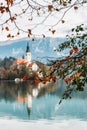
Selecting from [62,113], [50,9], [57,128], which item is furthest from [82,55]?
[62,113]

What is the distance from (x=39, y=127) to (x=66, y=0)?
18.7m

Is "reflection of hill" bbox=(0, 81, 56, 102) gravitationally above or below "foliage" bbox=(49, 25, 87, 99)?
below

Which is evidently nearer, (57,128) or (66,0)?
(66,0)

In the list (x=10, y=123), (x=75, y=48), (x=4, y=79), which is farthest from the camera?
(x=4, y=79)

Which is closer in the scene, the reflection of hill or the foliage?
the foliage

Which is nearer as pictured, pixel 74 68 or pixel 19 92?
pixel 74 68

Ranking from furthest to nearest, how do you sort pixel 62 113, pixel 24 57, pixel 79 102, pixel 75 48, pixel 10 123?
pixel 24 57, pixel 79 102, pixel 62 113, pixel 10 123, pixel 75 48

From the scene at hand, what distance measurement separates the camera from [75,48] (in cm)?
479

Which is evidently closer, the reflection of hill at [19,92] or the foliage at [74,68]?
the foliage at [74,68]

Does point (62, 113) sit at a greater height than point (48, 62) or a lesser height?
lesser

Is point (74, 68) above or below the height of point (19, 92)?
above

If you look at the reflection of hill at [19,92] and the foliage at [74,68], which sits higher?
the foliage at [74,68]

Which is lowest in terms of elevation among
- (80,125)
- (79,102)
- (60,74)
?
(79,102)

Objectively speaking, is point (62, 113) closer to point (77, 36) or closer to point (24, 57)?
point (77, 36)
